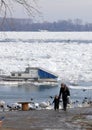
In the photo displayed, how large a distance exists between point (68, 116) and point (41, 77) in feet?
107

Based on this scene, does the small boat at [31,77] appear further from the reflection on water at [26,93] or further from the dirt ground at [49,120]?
the dirt ground at [49,120]

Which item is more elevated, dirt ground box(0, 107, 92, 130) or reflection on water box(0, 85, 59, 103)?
dirt ground box(0, 107, 92, 130)

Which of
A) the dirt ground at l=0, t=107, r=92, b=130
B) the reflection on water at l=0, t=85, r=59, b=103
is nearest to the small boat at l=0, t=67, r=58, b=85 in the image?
the reflection on water at l=0, t=85, r=59, b=103

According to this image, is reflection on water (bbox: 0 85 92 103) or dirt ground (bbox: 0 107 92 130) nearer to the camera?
dirt ground (bbox: 0 107 92 130)

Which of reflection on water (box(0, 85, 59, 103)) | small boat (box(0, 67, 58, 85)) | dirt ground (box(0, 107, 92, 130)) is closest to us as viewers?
dirt ground (box(0, 107, 92, 130))

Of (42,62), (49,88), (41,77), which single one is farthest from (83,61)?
(49,88)

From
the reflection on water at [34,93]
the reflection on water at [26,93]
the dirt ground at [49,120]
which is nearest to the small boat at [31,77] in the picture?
the reflection on water at [26,93]

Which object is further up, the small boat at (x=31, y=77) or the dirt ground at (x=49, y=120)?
the dirt ground at (x=49, y=120)

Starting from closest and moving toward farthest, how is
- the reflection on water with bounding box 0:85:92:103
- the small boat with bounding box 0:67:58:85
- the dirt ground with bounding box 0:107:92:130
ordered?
1. the dirt ground with bounding box 0:107:92:130
2. the reflection on water with bounding box 0:85:92:103
3. the small boat with bounding box 0:67:58:85

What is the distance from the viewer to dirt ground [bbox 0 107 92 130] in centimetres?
1775

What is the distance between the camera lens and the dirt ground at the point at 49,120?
58.2 ft

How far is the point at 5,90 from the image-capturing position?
43.8 meters

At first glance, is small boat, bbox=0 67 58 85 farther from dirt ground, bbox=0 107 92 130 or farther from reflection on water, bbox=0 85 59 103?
dirt ground, bbox=0 107 92 130

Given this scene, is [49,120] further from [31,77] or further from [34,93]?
[31,77]
